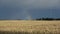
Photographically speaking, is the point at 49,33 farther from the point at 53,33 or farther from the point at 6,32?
the point at 6,32

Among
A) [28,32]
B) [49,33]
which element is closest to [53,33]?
[49,33]

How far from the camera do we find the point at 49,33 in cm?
63

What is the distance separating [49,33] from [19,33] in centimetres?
17

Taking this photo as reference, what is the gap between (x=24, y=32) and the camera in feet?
2.16

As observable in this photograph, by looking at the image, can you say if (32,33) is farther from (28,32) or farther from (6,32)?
(6,32)

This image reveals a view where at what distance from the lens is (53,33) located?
0.63 metres

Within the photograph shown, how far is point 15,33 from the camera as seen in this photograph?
0.65m

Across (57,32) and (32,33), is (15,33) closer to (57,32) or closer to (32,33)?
(32,33)

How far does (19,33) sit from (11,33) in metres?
0.05

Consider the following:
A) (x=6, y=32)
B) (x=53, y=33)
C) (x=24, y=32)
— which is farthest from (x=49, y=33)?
(x=6, y=32)

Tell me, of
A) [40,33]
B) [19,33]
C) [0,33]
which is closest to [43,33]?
[40,33]

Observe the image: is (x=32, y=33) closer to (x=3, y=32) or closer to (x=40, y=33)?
(x=40, y=33)

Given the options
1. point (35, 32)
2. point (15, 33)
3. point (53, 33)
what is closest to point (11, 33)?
point (15, 33)

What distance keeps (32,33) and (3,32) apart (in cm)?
17
